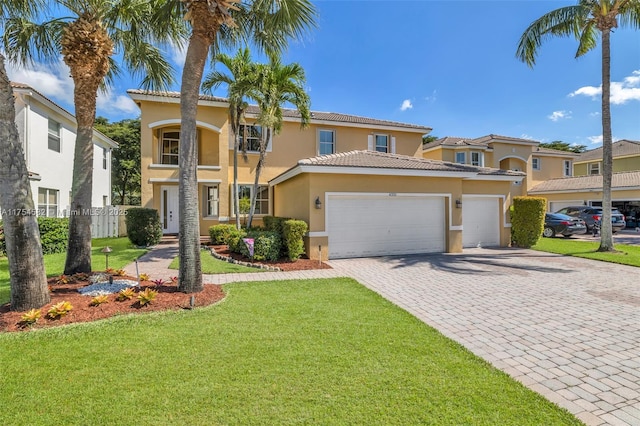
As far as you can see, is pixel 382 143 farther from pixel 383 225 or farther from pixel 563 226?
pixel 563 226

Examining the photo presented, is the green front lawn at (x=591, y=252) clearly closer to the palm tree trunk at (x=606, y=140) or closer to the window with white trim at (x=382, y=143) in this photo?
the palm tree trunk at (x=606, y=140)

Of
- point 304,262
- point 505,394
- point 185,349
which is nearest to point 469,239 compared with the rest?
point 304,262

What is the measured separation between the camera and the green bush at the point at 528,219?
1502cm

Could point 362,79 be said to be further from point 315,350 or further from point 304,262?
point 315,350

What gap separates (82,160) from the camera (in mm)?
8062

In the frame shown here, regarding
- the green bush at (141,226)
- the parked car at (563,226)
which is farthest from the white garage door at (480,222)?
the green bush at (141,226)

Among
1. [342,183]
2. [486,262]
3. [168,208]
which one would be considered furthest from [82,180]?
[486,262]

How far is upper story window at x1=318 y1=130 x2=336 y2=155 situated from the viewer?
65.0 feet

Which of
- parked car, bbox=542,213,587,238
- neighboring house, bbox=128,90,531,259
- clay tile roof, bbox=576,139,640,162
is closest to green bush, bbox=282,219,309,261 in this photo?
neighboring house, bbox=128,90,531,259

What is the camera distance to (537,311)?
6.31 m

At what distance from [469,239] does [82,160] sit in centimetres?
1585

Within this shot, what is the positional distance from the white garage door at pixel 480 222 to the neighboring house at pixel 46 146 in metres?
20.1

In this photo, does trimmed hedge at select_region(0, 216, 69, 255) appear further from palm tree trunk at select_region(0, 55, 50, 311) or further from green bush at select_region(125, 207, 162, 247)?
palm tree trunk at select_region(0, 55, 50, 311)

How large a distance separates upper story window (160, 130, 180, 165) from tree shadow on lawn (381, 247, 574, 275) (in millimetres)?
14489
